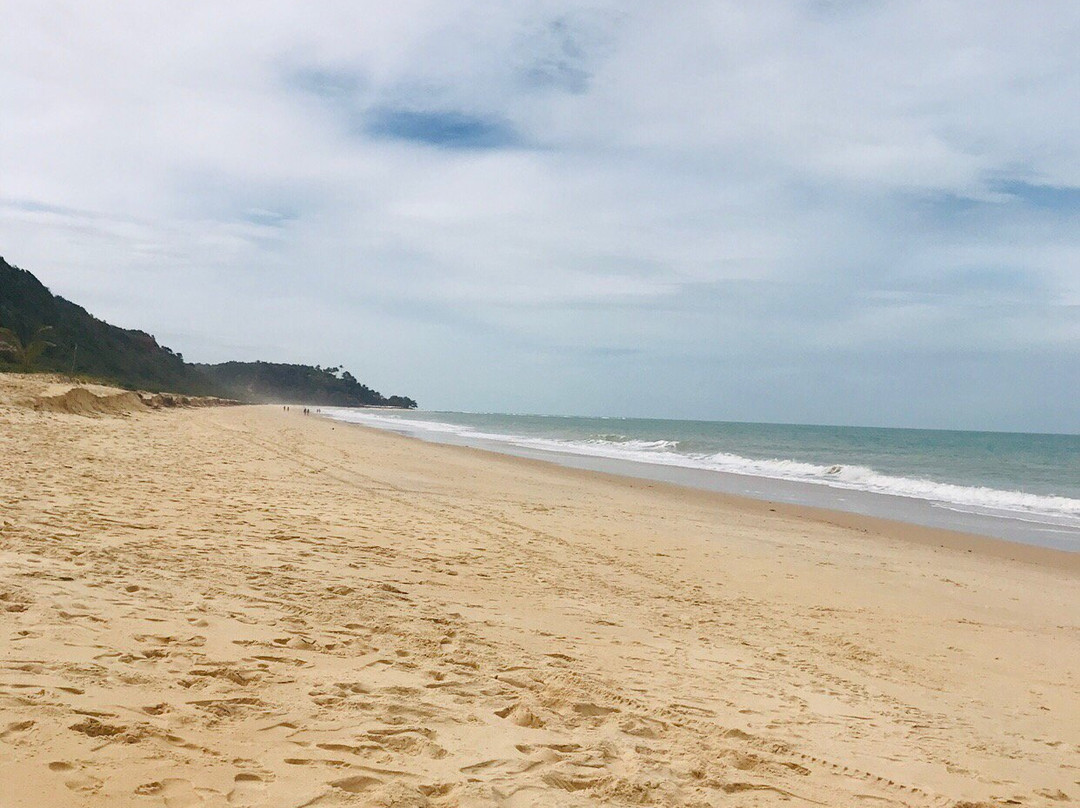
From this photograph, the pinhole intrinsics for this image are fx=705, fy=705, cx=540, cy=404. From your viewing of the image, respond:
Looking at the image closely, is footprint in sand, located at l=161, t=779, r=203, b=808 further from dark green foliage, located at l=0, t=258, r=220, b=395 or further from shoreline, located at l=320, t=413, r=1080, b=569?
dark green foliage, located at l=0, t=258, r=220, b=395

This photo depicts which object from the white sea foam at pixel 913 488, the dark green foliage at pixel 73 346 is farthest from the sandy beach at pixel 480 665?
the dark green foliage at pixel 73 346

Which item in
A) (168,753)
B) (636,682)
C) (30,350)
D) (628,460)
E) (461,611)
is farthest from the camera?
(30,350)

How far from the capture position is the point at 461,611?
17.9 feet

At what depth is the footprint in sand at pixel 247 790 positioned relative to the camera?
2465 millimetres

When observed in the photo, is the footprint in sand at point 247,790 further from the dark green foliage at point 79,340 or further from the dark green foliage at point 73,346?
the dark green foliage at point 79,340

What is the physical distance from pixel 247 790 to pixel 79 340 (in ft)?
247

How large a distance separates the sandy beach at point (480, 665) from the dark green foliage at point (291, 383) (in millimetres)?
133925

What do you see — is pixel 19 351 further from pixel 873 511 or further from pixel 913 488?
pixel 913 488

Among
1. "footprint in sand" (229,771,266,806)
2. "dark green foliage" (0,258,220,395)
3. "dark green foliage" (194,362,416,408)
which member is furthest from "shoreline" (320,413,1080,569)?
"dark green foliage" (194,362,416,408)

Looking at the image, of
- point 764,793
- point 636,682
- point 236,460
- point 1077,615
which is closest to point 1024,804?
point 764,793

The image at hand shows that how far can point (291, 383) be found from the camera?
162 meters

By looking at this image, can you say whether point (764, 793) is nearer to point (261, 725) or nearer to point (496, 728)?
point (496, 728)

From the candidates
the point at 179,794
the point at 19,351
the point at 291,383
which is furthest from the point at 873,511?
the point at 291,383

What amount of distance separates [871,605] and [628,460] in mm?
22045
